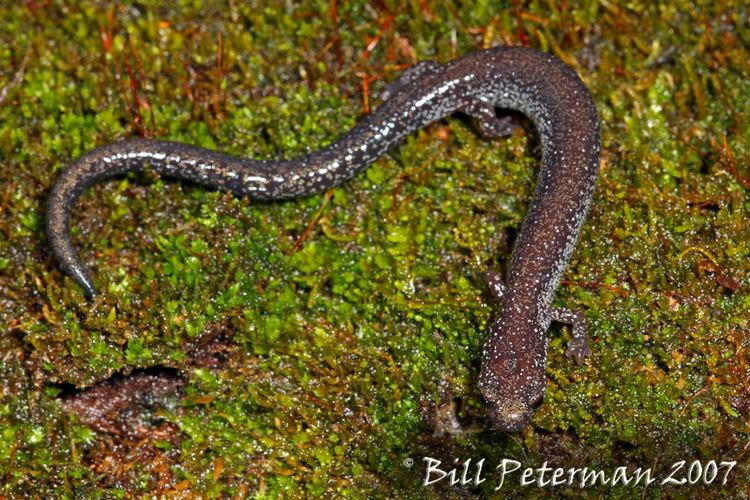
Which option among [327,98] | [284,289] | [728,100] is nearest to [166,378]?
[284,289]

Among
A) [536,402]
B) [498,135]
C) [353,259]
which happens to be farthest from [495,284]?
[498,135]

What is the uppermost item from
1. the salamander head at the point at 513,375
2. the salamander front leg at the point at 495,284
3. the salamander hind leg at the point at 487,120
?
the salamander hind leg at the point at 487,120

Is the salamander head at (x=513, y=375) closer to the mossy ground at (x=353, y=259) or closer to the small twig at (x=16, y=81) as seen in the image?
the mossy ground at (x=353, y=259)

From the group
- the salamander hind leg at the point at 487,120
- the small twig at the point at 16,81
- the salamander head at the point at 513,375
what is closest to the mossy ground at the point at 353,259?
the small twig at the point at 16,81

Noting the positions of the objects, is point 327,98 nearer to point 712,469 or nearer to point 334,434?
point 334,434

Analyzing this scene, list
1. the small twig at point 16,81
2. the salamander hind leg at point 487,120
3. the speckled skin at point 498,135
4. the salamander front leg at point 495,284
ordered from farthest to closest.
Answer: the small twig at point 16,81 → the salamander hind leg at point 487,120 → the salamander front leg at point 495,284 → the speckled skin at point 498,135

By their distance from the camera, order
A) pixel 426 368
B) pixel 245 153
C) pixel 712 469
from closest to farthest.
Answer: pixel 712 469 → pixel 426 368 → pixel 245 153

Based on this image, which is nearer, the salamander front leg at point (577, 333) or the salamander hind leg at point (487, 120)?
the salamander front leg at point (577, 333)

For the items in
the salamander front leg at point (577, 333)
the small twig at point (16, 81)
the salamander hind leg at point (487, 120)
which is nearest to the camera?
the salamander front leg at point (577, 333)
